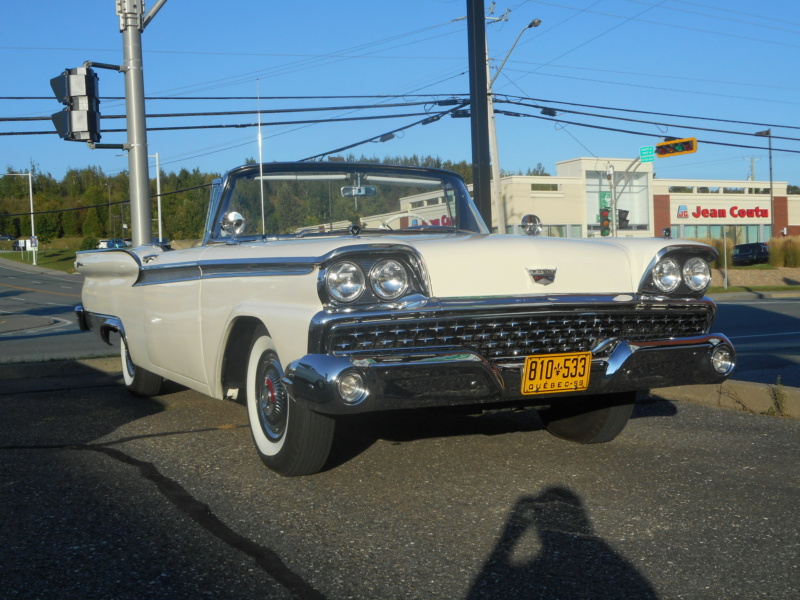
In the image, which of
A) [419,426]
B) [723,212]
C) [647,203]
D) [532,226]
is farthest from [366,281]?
[723,212]

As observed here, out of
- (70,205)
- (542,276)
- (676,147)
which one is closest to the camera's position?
(542,276)

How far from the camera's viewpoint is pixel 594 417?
189 inches

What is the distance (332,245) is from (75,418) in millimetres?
3002

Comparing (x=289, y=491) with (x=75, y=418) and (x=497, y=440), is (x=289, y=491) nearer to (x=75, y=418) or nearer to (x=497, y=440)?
(x=497, y=440)

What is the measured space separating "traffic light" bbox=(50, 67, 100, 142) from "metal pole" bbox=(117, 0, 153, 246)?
44cm

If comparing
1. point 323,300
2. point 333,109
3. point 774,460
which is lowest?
point 774,460

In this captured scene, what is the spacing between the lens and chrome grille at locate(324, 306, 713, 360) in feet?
11.8

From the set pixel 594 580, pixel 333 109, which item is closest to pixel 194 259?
pixel 594 580

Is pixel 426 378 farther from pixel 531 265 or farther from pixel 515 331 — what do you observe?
pixel 531 265

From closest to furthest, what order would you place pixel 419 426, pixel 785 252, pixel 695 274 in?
pixel 695 274, pixel 419 426, pixel 785 252

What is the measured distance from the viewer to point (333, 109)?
25.4 m

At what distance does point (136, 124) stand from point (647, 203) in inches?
1885

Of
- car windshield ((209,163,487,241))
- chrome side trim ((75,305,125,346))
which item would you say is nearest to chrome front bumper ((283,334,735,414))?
car windshield ((209,163,487,241))

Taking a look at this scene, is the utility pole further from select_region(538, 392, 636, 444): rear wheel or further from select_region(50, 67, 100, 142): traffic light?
select_region(538, 392, 636, 444): rear wheel
